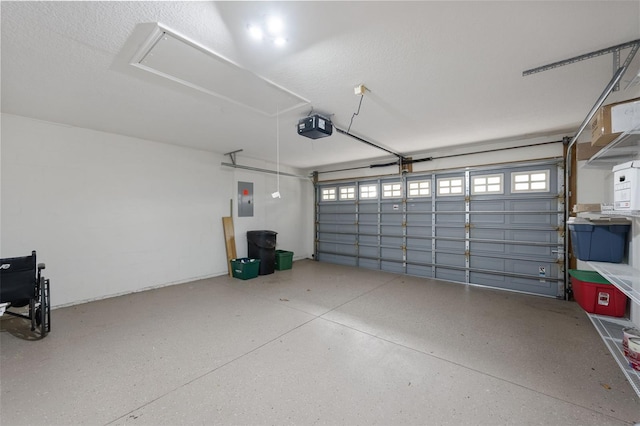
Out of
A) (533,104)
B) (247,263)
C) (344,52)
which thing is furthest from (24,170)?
(533,104)

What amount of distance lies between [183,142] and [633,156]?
589 centimetres

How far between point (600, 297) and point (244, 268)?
17.4 ft

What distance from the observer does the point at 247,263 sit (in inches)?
205

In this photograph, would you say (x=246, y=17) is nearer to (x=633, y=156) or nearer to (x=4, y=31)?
(x=4, y=31)

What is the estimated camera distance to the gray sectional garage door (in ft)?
13.9

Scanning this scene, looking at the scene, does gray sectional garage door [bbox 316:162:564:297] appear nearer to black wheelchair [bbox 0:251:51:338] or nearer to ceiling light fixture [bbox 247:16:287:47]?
ceiling light fixture [bbox 247:16:287:47]

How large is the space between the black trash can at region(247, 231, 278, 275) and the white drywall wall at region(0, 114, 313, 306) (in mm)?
343

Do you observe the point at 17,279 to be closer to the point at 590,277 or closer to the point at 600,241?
the point at 600,241

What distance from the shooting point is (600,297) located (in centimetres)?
303

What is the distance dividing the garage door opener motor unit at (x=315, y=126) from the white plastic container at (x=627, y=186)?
253 cm

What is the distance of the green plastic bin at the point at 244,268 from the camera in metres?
5.18

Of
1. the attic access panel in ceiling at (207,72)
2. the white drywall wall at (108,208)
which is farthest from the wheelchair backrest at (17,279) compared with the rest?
the attic access panel in ceiling at (207,72)

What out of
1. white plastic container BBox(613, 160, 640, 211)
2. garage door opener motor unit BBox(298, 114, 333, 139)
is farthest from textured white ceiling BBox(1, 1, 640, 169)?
white plastic container BBox(613, 160, 640, 211)

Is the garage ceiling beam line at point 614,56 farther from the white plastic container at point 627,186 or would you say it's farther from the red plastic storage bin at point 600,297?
the red plastic storage bin at point 600,297
